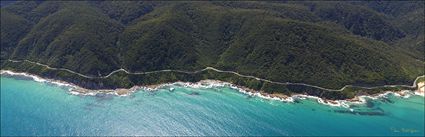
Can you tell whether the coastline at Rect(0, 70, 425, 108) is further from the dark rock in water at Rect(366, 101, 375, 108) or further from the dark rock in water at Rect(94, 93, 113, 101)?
the dark rock in water at Rect(94, 93, 113, 101)

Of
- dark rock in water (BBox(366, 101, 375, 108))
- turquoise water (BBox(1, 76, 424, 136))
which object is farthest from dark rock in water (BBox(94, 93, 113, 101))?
dark rock in water (BBox(366, 101, 375, 108))

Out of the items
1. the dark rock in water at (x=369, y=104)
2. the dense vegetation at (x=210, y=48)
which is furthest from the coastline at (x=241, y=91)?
the dense vegetation at (x=210, y=48)

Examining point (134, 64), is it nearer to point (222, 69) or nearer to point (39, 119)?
point (222, 69)

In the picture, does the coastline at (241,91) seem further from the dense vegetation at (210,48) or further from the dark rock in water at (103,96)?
the dense vegetation at (210,48)

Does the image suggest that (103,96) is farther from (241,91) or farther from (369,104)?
(369,104)

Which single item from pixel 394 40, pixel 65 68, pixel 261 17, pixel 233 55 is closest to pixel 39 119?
pixel 65 68

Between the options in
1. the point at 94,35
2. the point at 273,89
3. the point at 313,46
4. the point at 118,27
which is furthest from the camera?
the point at 118,27

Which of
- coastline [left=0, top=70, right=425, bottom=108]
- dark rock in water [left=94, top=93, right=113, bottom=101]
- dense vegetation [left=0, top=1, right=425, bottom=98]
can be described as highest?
dense vegetation [left=0, top=1, right=425, bottom=98]
